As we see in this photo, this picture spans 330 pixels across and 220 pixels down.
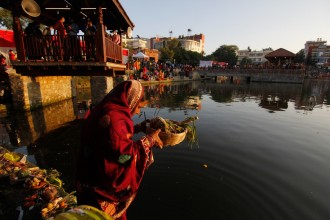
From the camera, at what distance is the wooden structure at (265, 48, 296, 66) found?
3866 cm

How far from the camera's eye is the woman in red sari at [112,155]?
176 centimetres

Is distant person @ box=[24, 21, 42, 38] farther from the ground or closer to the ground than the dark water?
farther from the ground

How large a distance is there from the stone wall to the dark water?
30.2 inches

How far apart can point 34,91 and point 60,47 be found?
11.5 feet

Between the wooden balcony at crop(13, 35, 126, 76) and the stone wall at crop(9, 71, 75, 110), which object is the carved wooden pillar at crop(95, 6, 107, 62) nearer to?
the wooden balcony at crop(13, 35, 126, 76)

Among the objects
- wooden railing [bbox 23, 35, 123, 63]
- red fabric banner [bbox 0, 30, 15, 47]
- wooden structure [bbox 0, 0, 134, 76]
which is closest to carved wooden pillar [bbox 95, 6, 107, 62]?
wooden structure [bbox 0, 0, 134, 76]

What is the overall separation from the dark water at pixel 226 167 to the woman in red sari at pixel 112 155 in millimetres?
2017

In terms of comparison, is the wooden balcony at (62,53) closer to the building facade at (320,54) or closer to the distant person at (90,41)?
the distant person at (90,41)

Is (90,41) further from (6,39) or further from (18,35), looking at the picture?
(6,39)

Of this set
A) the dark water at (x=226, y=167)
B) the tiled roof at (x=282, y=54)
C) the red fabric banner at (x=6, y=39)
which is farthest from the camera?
the tiled roof at (x=282, y=54)

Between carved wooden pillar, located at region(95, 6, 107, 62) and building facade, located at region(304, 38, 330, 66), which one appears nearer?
carved wooden pillar, located at region(95, 6, 107, 62)

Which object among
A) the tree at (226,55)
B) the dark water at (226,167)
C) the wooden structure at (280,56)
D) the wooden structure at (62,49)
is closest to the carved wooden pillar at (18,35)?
the wooden structure at (62,49)

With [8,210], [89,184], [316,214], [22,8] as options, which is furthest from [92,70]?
[316,214]

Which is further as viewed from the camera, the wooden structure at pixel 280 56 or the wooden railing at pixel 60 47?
the wooden structure at pixel 280 56
